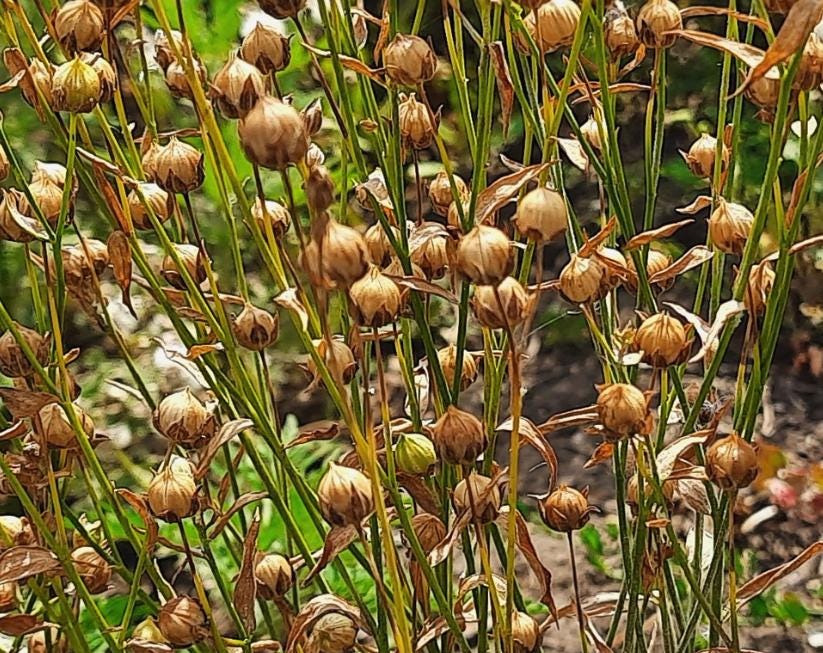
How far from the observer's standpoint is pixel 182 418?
451 mm

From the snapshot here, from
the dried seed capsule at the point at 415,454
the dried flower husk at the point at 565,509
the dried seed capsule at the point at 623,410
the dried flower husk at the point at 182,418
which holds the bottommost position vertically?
the dried flower husk at the point at 565,509

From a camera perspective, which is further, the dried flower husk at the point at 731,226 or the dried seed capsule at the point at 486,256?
the dried flower husk at the point at 731,226

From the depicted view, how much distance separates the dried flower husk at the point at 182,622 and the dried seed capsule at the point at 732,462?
0.72ft

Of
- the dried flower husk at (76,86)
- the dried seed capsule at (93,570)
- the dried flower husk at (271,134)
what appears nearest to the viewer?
the dried flower husk at (271,134)

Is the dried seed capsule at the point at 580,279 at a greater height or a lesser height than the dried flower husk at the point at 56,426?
greater

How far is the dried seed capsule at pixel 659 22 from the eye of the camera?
45 centimetres

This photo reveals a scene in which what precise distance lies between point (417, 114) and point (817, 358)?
1196 millimetres

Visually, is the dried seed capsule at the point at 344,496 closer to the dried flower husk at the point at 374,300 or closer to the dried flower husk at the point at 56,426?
the dried flower husk at the point at 374,300

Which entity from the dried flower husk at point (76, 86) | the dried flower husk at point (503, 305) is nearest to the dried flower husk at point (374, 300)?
the dried flower husk at point (503, 305)

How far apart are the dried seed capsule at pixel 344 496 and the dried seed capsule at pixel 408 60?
0.53 feet

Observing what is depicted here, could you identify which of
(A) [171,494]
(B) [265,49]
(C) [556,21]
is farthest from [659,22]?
(A) [171,494]

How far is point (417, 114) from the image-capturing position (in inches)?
19.3

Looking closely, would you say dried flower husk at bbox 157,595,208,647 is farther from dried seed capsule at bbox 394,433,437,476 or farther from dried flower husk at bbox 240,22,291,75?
dried flower husk at bbox 240,22,291,75

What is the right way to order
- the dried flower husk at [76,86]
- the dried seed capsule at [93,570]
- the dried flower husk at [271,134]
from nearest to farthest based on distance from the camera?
the dried flower husk at [271,134]
the dried flower husk at [76,86]
the dried seed capsule at [93,570]
